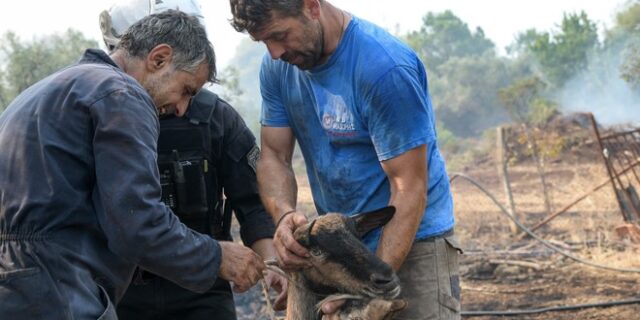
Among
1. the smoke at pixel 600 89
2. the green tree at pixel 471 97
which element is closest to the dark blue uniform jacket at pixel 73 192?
the smoke at pixel 600 89

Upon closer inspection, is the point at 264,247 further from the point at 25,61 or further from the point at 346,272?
the point at 25,61

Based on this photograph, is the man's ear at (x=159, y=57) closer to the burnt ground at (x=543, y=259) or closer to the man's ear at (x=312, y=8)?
the man's ear at (x=312, y=8)

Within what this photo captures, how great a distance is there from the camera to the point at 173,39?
3547 millimetres

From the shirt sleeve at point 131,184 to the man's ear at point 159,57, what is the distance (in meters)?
0.33

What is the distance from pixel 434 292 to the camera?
160 inches

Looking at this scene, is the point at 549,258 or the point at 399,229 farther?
the point at 549,258

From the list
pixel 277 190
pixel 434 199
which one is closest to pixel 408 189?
pixel 434 199

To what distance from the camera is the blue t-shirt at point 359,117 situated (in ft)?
12.2

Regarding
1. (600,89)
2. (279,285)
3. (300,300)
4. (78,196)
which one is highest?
(78,196)

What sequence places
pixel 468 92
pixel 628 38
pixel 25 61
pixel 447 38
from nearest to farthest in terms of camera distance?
1. pixel 25 61
2. pixel 628 38
3. pixel 468 92
4. pixel 447 38

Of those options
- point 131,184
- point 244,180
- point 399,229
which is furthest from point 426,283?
point 131,184

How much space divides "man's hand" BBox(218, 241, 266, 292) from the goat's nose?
1.98ft

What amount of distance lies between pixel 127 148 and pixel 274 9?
1.07 metres

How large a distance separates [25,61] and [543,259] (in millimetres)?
12982
